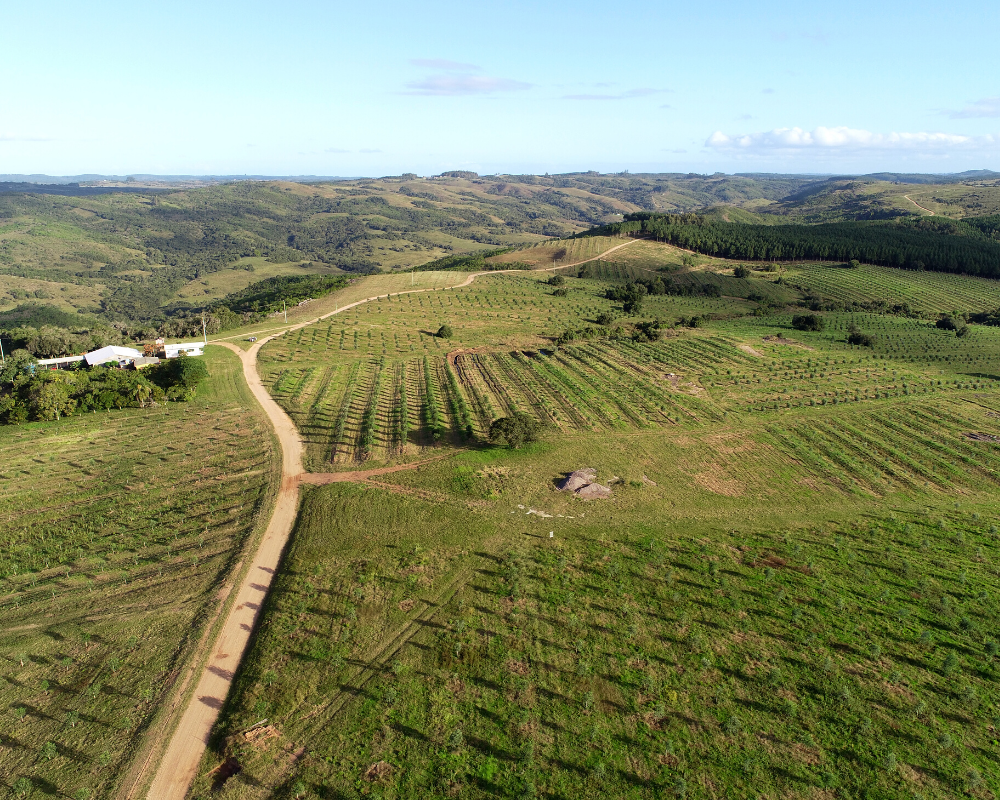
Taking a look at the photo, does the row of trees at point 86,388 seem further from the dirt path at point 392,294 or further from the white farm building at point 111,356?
the dirt path at point 392,294

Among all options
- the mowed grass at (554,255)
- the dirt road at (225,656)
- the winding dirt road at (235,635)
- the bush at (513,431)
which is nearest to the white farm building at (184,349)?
the winding dirt road at (235,635)

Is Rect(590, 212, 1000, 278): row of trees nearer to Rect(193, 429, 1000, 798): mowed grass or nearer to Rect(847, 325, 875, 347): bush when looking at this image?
Rect(847, 325, 875, 347): bush

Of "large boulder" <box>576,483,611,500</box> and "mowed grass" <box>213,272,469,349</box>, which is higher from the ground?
"mowed grass" <box>213,272,469,349</box>

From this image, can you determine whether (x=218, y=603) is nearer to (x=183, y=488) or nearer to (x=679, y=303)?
(x=183, y=488)

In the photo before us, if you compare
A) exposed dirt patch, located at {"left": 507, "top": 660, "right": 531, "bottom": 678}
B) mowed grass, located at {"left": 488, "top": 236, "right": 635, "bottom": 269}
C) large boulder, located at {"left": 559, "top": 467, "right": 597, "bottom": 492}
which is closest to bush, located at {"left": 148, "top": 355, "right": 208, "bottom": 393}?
large boulder, located at {"left": 559, "top": 467, "right": 597, "bottom": 492}

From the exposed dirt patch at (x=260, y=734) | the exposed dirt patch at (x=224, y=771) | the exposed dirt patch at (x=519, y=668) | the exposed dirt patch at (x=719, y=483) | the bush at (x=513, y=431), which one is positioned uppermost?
the bush at (x=513, y=431)
